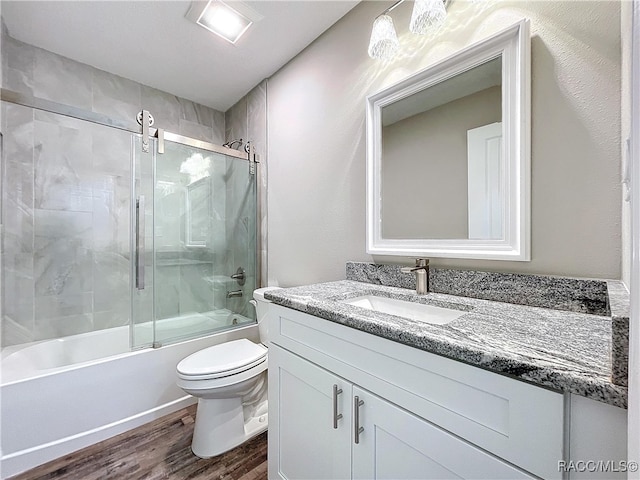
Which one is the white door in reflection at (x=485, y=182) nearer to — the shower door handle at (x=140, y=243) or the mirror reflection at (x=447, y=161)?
the mirror reflection at (x=447, y=161)

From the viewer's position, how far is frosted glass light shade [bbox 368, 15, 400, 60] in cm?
125

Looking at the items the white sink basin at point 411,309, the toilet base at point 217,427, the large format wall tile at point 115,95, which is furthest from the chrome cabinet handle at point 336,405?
the large format wall tile at point 115,95

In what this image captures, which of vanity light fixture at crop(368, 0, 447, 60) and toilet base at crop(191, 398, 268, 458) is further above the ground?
vanity light fixture at crop(368, 0, 447, 60)

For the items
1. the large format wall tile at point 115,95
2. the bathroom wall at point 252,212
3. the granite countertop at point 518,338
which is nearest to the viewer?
the granite countertop at point 518,338

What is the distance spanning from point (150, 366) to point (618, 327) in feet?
6.87

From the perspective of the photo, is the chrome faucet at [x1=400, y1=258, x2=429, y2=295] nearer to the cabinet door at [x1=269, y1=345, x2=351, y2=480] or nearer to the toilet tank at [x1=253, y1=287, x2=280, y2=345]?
the cabinet door at [x1=269, y1=345, x2=351, y2=480]

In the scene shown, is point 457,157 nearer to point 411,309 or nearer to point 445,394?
point 411,309

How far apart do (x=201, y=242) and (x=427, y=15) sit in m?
1.99

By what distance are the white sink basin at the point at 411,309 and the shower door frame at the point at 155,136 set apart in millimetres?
1214

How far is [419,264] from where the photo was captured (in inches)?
45.3

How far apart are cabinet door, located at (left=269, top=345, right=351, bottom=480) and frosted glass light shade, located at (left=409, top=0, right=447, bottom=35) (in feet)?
4.60

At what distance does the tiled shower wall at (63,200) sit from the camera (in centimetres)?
175

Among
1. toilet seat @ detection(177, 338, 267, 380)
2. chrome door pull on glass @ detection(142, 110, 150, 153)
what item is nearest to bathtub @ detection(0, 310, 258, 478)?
toilet seat @ detection(177, 338, 267, 380)

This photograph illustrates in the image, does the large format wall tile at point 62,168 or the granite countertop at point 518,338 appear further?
the large format wall tile at point 62,168
